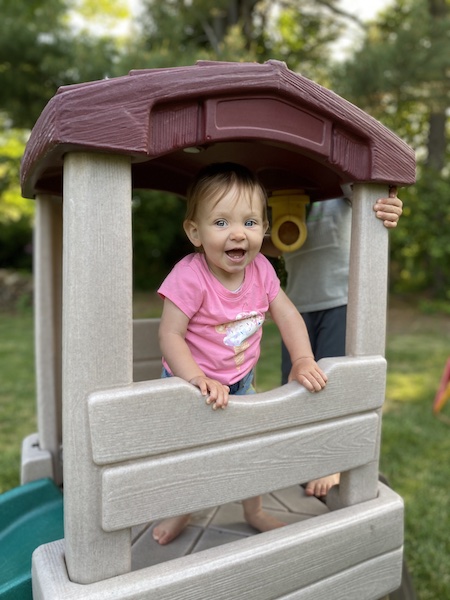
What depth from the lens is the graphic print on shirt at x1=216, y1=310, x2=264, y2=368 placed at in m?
1.58

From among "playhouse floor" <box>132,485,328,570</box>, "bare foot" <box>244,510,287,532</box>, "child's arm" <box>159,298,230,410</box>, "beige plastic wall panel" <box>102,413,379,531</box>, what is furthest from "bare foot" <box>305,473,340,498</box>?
"child's arm" <box>159,298,230,410</box>

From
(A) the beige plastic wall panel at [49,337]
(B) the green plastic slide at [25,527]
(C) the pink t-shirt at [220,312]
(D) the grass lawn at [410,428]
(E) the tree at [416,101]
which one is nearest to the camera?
(B) the green plastic slide at [25,527]

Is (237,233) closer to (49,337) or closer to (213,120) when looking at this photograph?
(213,120)

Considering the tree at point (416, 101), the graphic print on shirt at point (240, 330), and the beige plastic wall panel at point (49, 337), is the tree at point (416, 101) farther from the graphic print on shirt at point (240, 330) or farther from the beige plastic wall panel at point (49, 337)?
the graphic print on shirt at point (240, 330)

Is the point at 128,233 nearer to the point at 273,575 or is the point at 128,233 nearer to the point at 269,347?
the point at 273,575

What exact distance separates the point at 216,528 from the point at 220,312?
74 cm

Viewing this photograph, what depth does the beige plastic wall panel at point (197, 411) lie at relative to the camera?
1.17 meters

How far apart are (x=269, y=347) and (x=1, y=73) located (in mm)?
5172

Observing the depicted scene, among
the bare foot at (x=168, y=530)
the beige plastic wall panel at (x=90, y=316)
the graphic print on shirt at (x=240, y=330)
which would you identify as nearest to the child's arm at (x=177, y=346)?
the graphic print on shirt at (x=240, y=330)

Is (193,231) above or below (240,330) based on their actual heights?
above

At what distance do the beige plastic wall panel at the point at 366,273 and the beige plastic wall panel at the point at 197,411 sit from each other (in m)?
0.06

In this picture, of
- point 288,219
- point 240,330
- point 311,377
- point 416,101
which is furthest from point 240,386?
point 416,101

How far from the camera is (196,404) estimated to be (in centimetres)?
127

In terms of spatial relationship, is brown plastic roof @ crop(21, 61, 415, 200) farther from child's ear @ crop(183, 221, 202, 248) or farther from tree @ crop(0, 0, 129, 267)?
tree @ crop(0, 0, 129, 267)
